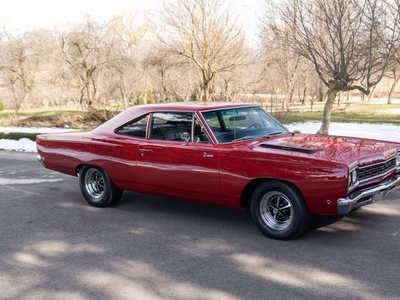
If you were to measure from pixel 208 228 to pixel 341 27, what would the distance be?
845 centimetres

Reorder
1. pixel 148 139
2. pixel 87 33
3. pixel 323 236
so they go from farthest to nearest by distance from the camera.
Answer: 1. pixel 87 33
2. pixel 148 139
3. pixel 323 236

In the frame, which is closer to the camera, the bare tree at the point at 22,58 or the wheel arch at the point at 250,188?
the wheel arch at the point at 250,188

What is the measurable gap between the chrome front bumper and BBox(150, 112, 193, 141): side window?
2.12m

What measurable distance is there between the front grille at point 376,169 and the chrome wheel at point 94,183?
145 inches

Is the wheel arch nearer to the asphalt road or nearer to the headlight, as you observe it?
the asphalt road

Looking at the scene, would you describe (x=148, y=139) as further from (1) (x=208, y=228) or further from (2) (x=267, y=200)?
(2) (x=267, y=200)

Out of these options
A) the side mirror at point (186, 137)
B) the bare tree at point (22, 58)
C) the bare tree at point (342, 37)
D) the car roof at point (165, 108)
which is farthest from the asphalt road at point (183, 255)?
the bare tree at point (22, 58)

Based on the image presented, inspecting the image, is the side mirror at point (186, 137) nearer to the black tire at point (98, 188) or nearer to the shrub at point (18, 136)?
the black tire at point (98, 188)

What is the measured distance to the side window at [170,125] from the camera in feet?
18.7

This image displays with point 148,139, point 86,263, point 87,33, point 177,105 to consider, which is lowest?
point 86,263

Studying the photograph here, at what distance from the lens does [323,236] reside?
495cm

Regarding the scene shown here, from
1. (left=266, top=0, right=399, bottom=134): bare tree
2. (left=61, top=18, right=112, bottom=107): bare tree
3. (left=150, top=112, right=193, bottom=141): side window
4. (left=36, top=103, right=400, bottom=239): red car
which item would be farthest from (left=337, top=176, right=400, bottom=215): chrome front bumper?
(left=61, top=18, right=112, bottom=107): bare tree

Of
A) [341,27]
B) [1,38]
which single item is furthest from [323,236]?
[1,38]

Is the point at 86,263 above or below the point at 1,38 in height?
below
